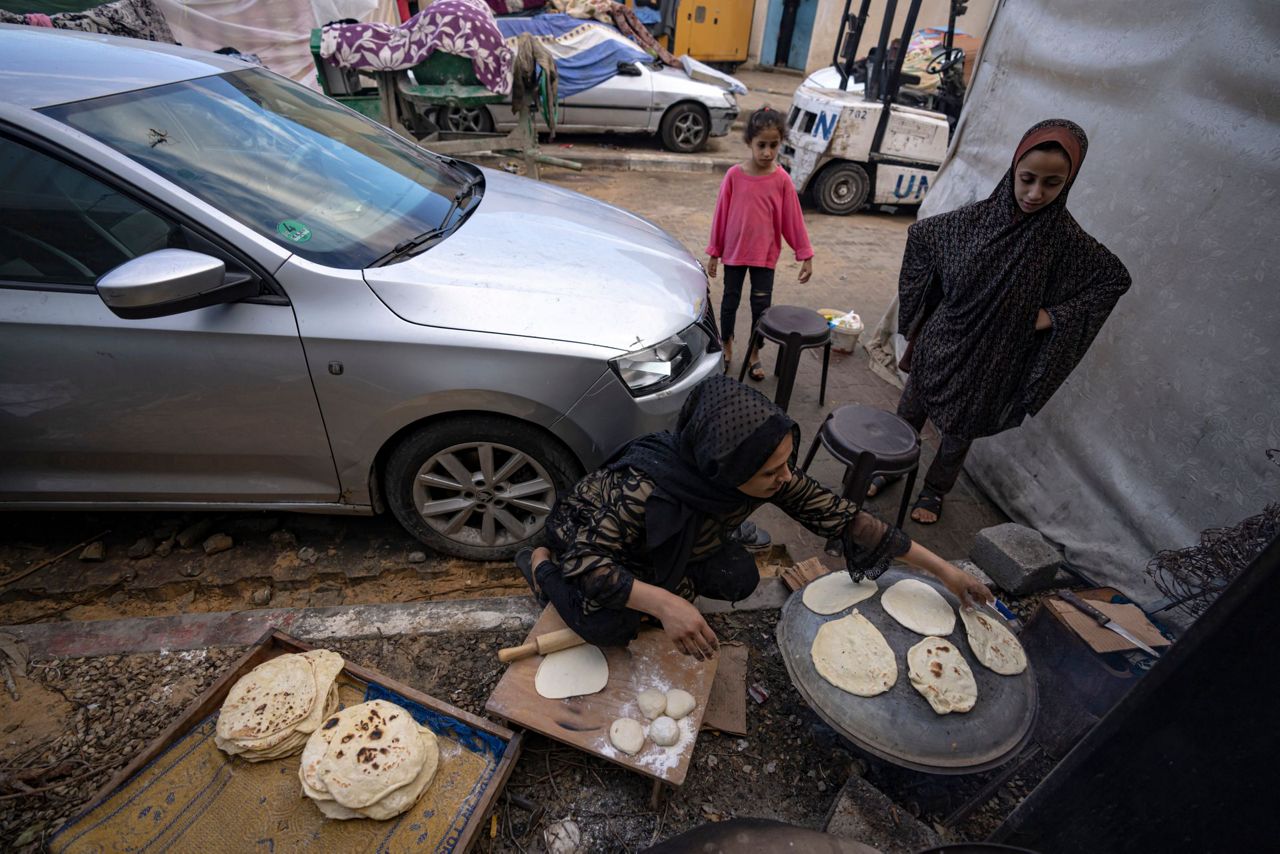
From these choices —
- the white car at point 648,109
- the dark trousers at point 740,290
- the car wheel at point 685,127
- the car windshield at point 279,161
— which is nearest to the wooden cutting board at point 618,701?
the car windshield at point 279,161

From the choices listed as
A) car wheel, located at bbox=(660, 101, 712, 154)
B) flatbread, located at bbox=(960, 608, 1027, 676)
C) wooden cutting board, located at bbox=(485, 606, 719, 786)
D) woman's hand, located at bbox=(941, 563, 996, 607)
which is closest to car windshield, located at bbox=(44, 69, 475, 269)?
wooden cutting board, located at bbox=(485, 606, 719, 786)

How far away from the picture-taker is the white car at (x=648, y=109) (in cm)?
871

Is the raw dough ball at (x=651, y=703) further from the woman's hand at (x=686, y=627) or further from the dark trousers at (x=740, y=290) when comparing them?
the dark trousers at (x=740, y=290)

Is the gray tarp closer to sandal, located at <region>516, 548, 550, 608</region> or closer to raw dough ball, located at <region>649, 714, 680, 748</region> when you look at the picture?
raw dough ball, located at <region>649, 714, 680, 748</region>

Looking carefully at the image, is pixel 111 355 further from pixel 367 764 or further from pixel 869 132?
pixel 869 132

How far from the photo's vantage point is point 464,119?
8180 mm

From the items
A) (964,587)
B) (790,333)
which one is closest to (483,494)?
(964,587)

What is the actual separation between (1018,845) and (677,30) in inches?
661

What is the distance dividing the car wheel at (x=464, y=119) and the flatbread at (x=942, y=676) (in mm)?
8538

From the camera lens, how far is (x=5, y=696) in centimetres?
206

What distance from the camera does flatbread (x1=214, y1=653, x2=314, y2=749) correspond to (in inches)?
70.5

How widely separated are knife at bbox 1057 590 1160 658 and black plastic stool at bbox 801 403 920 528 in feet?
2.37

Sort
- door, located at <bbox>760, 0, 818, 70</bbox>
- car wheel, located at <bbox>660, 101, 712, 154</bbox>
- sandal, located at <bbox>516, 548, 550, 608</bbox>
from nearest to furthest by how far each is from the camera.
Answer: sandal, located at <bbox>516, 548, 550, 608</bbox>, car wheel, located at <bbox>660, 101, 712, 154</bbox>, door, located at <bbox>760, 0, 818, 70</bbox>

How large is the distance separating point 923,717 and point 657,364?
1.52 m
